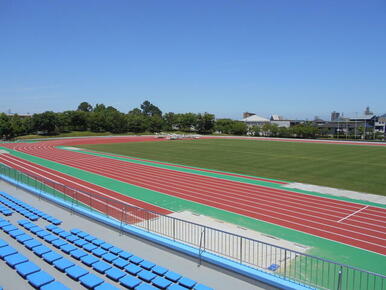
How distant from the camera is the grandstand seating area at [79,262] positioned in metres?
7.48

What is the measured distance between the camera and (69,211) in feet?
44.0

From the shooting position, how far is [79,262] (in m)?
8.81

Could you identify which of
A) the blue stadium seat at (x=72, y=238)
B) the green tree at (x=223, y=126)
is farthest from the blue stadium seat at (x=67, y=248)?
the green tree at (x=223, y=126)

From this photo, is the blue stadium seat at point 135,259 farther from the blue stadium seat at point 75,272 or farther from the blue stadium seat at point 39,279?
the blue stadium seat at point 39,279

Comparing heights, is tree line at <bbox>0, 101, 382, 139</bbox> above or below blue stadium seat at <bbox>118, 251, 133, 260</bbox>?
→ above

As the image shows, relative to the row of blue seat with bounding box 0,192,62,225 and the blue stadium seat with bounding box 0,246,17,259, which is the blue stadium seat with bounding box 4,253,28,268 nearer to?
the blue stadium seat with bounding box 0,246,17,259

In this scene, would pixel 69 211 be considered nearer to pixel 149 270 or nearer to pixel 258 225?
pixel 149 270

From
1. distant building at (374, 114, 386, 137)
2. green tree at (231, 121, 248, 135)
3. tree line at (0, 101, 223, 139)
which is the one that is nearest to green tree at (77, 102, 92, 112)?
tree line at (0, 101, 223, 139)

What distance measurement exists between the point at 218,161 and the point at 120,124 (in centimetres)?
6824

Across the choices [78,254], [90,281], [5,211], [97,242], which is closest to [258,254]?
[90,281]

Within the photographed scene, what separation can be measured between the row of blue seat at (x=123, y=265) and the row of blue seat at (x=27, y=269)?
1156mm

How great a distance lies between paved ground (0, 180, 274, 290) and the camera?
25.0 ft

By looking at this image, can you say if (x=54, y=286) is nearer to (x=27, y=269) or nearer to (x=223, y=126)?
(x=27, y=269)

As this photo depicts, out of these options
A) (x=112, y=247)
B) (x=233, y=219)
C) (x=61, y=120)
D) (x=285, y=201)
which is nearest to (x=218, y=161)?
(x=285, y=201)
